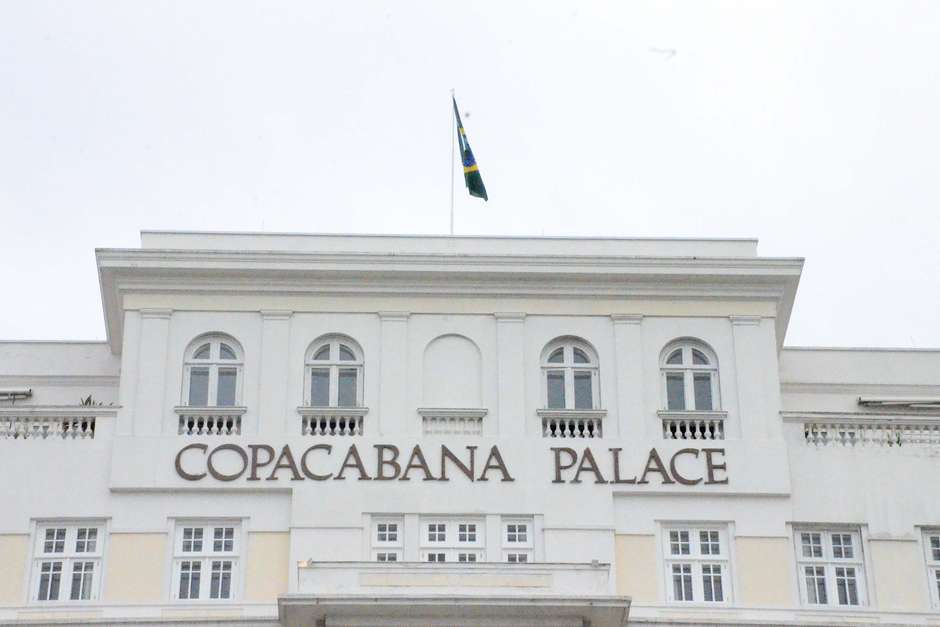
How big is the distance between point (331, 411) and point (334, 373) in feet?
2.84

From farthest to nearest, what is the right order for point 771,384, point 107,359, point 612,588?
point 107,359 → point 771,384 → point 612,588

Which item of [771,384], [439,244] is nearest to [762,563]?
[771,384]

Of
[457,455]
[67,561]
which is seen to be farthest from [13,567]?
[457,455]

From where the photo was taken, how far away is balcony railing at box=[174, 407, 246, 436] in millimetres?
33375

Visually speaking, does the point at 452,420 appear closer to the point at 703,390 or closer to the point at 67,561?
the point at 703,390

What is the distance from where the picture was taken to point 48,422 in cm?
3328

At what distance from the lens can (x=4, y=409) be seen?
109ft

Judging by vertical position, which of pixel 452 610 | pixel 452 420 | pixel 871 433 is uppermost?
pixel 452 420

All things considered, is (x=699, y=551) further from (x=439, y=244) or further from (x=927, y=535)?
(x=439, y=244)

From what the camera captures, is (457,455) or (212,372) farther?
(212,372)

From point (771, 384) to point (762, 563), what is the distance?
345cm

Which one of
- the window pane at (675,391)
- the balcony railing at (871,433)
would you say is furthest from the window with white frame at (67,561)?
the balcony railing at (871,433)

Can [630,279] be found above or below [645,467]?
above

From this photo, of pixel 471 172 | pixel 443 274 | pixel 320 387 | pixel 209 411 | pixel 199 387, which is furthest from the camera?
pixel 471 172
